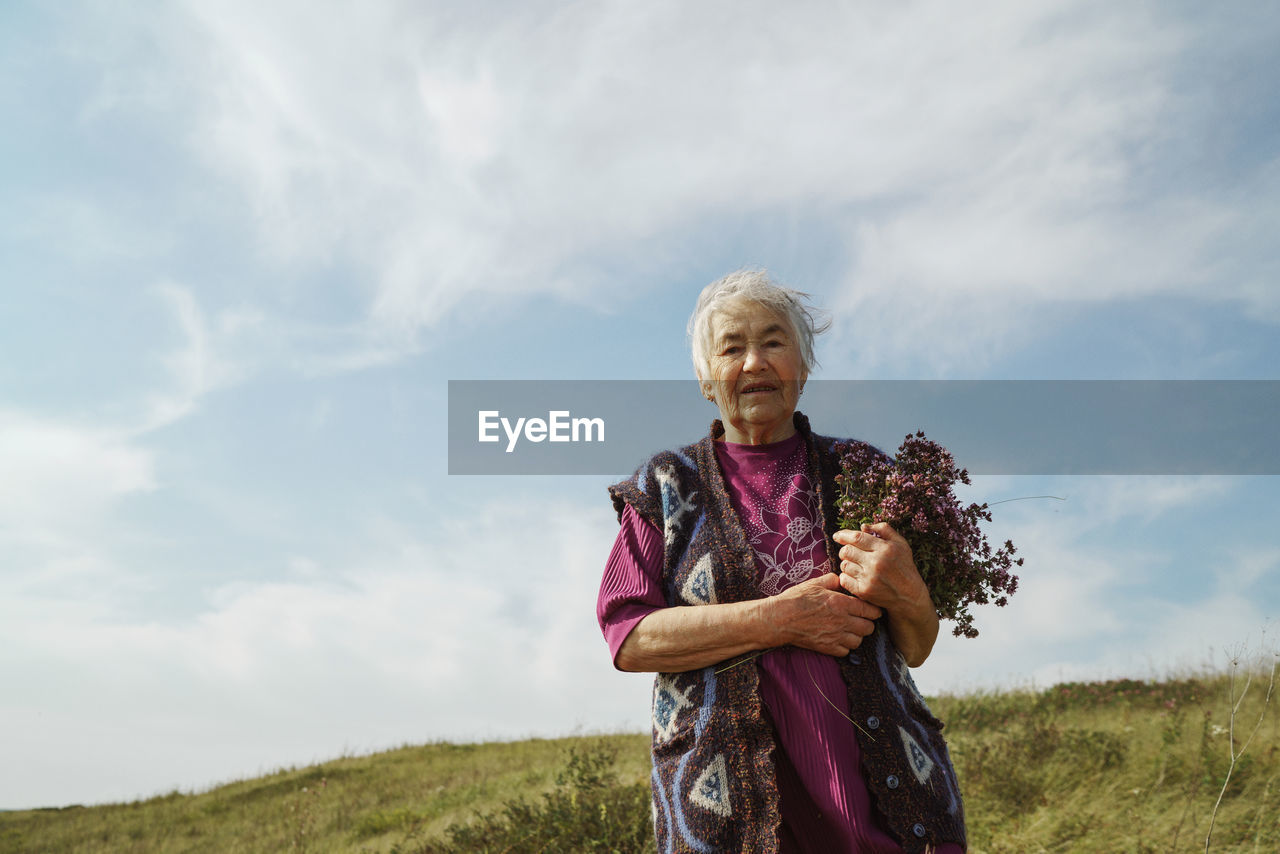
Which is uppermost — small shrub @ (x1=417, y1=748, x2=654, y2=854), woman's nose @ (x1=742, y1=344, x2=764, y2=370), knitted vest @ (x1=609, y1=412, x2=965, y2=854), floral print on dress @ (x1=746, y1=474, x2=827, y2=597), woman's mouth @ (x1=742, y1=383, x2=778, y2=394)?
woman's nose @ (x1=742, y1=344, x2=764, y2=370)

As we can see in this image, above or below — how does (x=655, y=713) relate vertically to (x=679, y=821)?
above

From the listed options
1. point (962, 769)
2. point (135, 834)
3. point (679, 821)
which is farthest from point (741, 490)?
point (135, 834)

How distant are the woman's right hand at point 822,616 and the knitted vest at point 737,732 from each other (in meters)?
0.10

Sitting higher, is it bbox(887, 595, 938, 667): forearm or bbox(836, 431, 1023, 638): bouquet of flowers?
bbox(836, 431, 1023, 638): bouquet of flowers

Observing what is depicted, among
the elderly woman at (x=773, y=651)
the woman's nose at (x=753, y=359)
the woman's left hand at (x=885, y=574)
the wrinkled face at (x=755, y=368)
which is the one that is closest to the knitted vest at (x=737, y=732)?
the elderly woman at (x=773, y=651)

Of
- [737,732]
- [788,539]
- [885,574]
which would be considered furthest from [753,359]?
[737,732]

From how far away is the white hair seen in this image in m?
3.11

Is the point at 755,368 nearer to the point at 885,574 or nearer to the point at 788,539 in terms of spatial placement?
the point at 788,539

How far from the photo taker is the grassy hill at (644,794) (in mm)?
6699

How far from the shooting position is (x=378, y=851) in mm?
8031

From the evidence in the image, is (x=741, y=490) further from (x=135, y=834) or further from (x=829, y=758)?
(x=135, y=834)

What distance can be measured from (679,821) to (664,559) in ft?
2.65

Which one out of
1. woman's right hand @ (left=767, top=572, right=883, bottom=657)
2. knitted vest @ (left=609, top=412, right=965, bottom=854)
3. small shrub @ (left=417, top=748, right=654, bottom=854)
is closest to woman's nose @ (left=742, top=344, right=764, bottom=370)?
knitted vest @ (left=609, top=412, right=965, bottom=854)

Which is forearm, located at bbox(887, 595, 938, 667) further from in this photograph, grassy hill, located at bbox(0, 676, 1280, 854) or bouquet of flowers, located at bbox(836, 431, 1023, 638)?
grassy hill, located at bbox(0, 676, 1280, 854)
